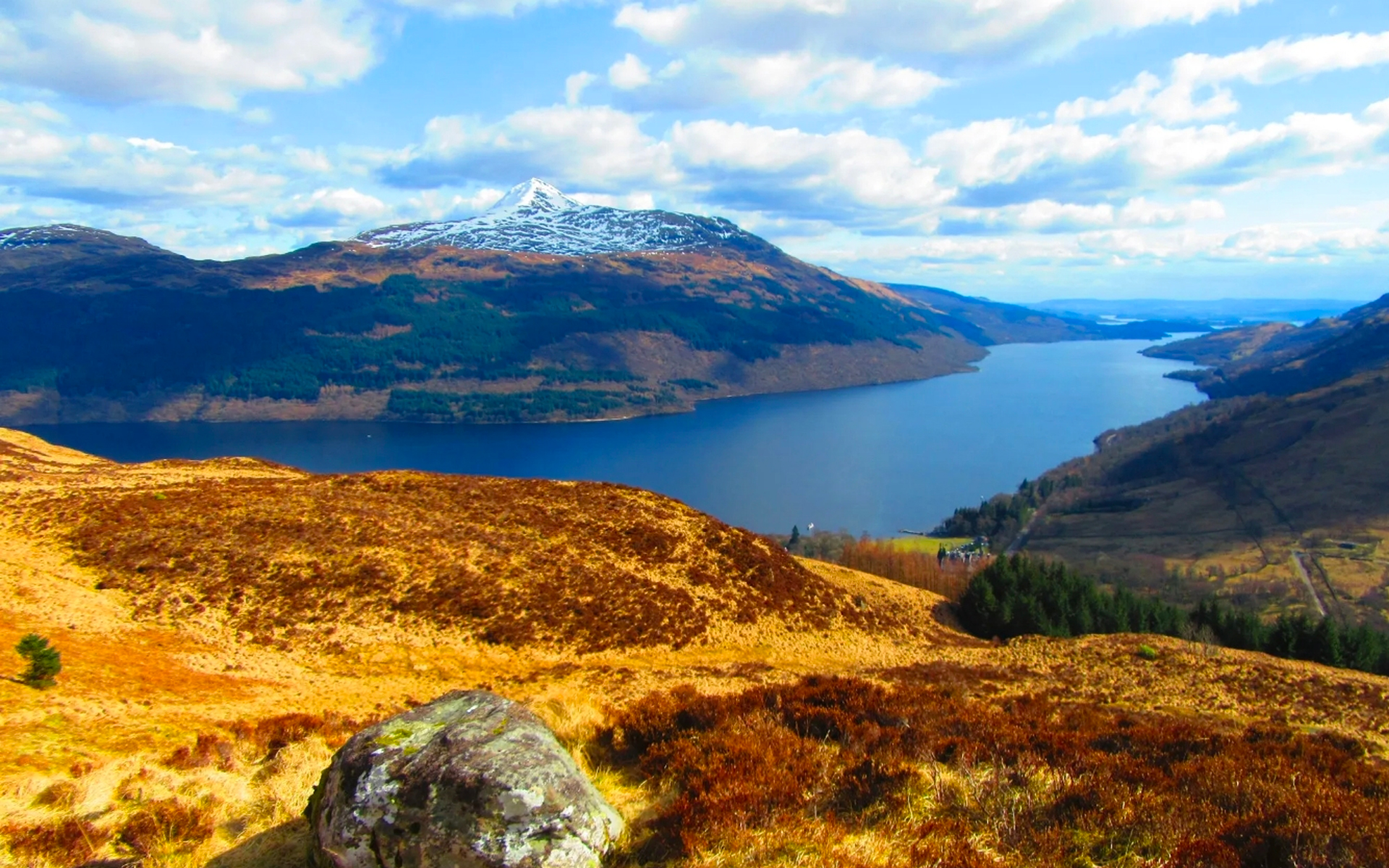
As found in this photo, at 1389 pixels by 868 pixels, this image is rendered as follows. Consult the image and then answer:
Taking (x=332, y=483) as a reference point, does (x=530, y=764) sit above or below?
above

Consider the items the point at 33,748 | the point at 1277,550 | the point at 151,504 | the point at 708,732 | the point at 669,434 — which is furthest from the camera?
the point at 669,434

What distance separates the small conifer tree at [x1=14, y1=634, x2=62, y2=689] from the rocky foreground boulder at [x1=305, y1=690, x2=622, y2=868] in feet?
31.9

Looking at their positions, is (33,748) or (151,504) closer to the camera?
(33,748)

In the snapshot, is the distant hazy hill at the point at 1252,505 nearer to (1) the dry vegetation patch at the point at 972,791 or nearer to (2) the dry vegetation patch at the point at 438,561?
(2) the dry vegetation patch at the point at 438,561

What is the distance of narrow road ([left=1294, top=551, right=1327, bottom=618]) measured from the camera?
7506 centimetres

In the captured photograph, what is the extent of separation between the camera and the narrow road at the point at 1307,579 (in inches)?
2955

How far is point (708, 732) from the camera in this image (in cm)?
885

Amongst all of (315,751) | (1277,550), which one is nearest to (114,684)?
(315,751)

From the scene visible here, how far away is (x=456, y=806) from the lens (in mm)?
5457

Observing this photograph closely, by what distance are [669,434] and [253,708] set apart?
523 feet

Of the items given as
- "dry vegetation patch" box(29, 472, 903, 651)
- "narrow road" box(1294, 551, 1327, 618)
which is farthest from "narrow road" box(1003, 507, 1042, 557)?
"dry vegetation patch" box(29, 472, 903, 651)

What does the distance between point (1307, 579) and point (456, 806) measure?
107750 mm

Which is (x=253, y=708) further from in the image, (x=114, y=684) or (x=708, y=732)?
(x=708, y=732)

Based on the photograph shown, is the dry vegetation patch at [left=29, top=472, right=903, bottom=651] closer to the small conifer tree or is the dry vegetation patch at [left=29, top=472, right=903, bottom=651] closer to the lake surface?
the small conifer tree
